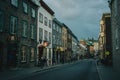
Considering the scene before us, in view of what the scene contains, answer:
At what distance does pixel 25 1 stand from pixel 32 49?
25.0 ft

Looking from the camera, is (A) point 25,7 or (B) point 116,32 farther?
(A) point 25,7

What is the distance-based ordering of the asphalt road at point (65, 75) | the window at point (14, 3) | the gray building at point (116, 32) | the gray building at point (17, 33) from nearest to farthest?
the asphalt road at point (65, 75), the gray building at point (17, 33), the gray building at point (116, 32), the window at point (14, 3)

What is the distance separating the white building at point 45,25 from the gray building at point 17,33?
319 centimetres

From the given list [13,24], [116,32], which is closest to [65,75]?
[13,24]

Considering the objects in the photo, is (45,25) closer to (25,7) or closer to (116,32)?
(25,7)

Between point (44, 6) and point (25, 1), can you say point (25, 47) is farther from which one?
point (44, 6)

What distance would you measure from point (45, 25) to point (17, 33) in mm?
17773

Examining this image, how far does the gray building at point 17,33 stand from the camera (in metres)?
32.6

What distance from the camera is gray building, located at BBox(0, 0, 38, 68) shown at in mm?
32625

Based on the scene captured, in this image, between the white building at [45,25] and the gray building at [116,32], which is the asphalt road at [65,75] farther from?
the white building at [45,25]

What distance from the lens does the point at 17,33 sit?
3700cm

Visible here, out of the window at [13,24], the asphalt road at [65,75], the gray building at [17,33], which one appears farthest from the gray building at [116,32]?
the window at [13,24]

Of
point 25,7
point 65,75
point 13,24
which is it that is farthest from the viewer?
point 25,7

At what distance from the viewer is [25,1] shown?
4069 centimetres
